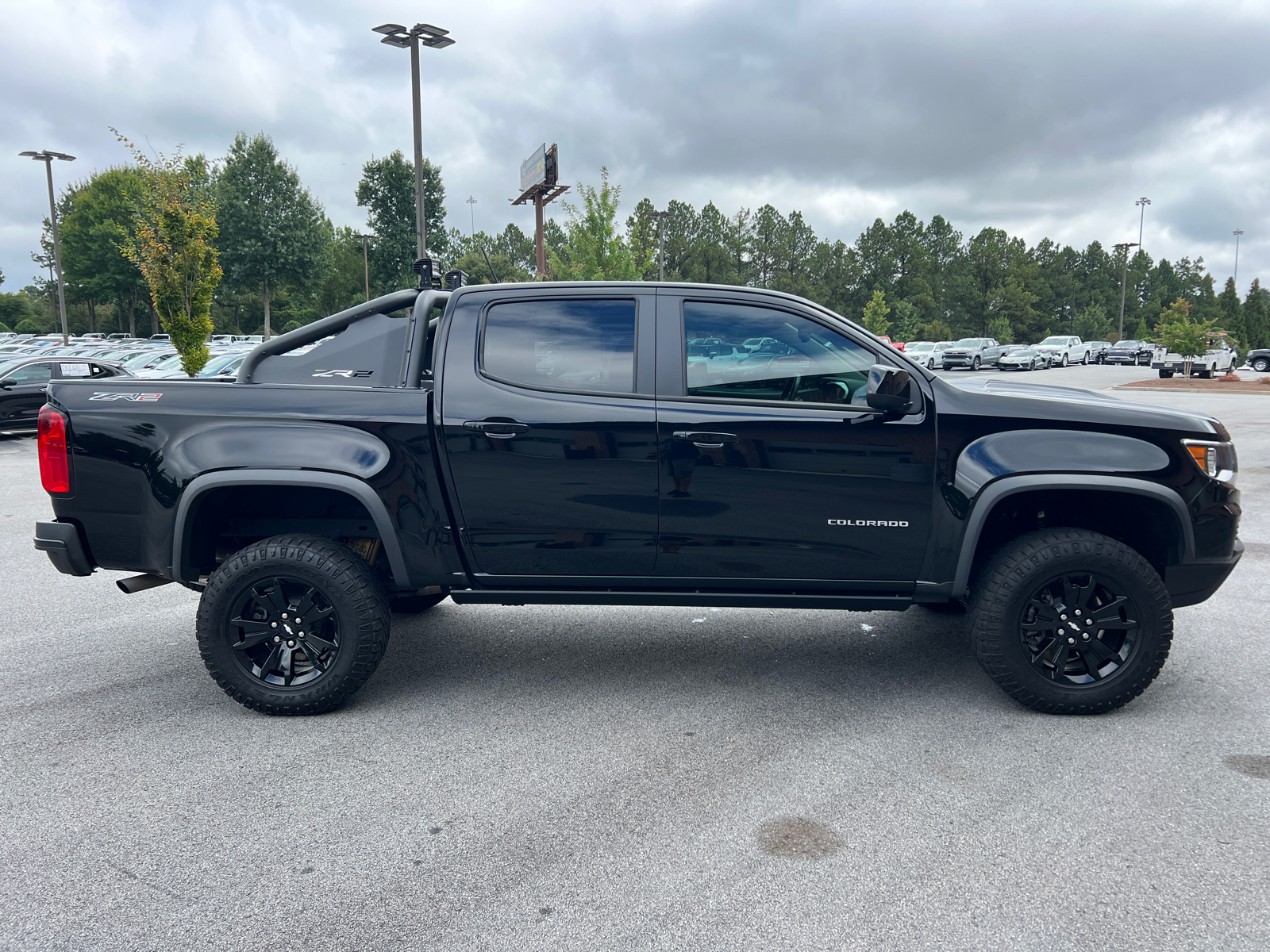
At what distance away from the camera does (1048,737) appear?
378 cm

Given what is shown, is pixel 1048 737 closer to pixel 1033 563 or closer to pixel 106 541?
pixel 1033 563

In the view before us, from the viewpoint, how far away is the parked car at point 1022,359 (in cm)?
4603

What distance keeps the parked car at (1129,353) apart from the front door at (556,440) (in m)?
53.9

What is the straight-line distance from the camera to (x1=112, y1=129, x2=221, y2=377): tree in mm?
21156

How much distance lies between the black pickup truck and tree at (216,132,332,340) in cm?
5163

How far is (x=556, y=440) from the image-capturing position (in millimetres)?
3924

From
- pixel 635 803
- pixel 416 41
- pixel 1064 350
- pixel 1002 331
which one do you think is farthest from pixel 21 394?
pixel 1002 331

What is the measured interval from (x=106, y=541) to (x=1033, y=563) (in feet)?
13.6

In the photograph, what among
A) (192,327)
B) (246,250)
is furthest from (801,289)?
(192,327)

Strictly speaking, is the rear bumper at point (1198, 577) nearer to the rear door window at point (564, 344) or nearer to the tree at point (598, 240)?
the rear door window at point (564, 344)

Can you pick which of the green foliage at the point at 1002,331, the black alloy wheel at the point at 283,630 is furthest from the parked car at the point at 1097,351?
the black alloy wheel at the point at 283,630

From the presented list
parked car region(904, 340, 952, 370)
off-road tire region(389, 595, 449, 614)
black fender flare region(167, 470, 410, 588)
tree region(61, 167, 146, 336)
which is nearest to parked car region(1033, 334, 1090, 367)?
parked car region(904, 340, 952, 370)

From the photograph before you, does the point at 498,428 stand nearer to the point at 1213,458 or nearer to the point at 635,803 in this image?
the point at 635,803

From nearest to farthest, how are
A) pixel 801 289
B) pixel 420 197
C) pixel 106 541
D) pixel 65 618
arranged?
pixel 106 541 < pixel 65 618 < pixel 420 197 < pixel 801 289
